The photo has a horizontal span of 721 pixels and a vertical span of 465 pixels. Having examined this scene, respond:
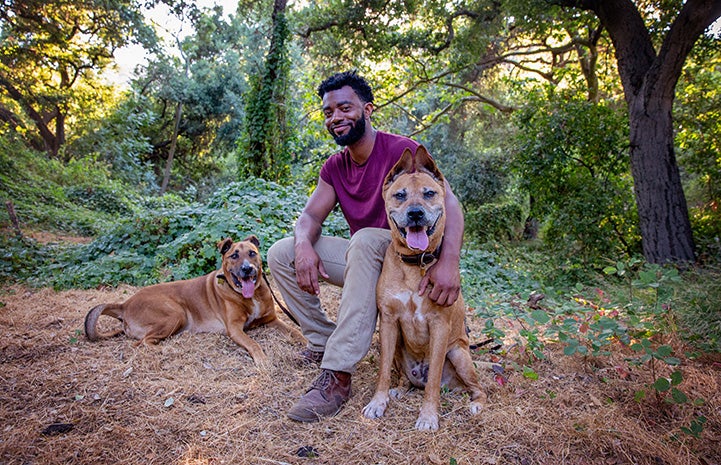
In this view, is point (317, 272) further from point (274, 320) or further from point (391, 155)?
point (274, 320)

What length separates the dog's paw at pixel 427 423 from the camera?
7.59ft

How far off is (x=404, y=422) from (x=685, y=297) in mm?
3528

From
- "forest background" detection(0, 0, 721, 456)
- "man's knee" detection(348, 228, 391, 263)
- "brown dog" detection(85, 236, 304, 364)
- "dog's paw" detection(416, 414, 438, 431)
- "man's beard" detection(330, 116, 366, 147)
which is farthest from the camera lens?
"forest background" detection(0, 0, 721, 456)

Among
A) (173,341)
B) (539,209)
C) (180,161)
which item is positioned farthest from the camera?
(180,161)

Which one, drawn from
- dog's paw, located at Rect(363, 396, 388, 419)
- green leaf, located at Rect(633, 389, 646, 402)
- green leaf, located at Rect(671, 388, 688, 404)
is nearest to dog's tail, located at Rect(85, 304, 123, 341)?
dog's paw, located at Rect(363, 396, 388, 419)

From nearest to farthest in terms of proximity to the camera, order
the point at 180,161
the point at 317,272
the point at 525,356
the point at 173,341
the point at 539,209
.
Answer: the point at 317,272
the point at 525,356
the point at 173,341
the point at 539,209
the point at 180,161

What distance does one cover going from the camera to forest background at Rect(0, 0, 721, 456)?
526 cm

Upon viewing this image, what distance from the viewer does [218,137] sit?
21.4 metres

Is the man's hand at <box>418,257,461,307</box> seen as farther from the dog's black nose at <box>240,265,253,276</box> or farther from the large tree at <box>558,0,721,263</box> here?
the large tree at <box>558,0,721,263</box>

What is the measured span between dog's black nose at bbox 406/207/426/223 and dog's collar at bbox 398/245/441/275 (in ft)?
0.79

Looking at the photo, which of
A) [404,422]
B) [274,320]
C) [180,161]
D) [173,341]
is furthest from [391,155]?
[180,161]

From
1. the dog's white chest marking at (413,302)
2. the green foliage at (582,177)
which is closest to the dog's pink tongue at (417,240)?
the dog's white chest marking at (413,302)

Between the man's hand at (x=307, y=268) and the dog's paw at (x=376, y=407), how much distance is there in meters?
0.90

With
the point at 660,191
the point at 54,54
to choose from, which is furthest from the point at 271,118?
the point at 54,54
